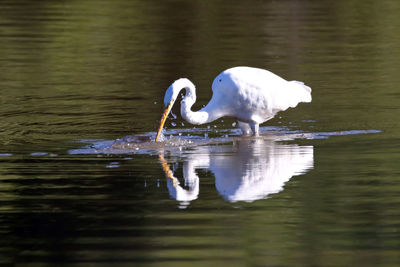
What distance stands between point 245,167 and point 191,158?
2.79ft

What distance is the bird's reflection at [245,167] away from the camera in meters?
9.44

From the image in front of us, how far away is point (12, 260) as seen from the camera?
7.21m

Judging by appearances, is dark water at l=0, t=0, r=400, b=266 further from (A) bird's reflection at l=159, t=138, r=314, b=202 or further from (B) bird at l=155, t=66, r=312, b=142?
(B) bird at l=155, t=66, r=312, b=142

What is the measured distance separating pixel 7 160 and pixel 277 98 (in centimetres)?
387

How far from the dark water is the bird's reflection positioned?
0.08 feet

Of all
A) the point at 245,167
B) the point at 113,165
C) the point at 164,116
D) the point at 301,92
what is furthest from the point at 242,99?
the point at 113,165

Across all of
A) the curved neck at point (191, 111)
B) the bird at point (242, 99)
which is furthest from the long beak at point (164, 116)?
the curved neck at point (191, 111)

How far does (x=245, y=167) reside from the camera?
1070 cm

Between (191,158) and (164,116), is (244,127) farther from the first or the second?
(191,158)

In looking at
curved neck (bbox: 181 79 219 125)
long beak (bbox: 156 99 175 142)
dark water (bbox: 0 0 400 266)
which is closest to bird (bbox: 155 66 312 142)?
curved neck (bbox: 181 79 219 125)

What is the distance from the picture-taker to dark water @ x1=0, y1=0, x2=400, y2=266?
762 centimetres

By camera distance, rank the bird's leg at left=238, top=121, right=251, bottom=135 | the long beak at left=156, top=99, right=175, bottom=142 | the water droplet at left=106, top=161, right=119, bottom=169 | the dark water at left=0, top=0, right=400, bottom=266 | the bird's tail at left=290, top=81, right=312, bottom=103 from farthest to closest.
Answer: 1. the bird's tail at left=290, top=81, right=312, bottom=103
2. the bird's leg at left=238, top=121, right=251, bottom=135
3. the long beak at left=156, top=99, right=175, bottom=142
4. the water droplet at left=106, top=161, right=119, bottom=169
5. the dark water at left=0, top=0, right=400, bottom=266

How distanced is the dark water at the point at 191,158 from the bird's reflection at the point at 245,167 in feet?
0.08

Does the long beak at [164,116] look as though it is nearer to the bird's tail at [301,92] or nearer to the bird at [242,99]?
the bird at [242,99]
